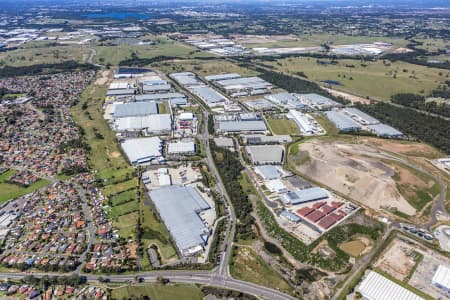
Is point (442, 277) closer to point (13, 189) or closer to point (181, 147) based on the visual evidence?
point (181, 147)

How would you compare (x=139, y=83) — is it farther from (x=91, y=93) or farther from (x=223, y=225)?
(x=223, y=225)

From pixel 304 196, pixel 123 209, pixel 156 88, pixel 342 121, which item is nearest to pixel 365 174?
pixel 304 196

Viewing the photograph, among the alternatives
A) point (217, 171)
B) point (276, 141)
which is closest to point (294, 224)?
point (217, 171)

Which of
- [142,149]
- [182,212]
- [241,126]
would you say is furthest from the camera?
[241,126]

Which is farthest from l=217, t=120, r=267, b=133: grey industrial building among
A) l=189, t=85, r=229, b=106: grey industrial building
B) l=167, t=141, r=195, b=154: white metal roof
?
l=189, t=85, r=229, b=106: grey industrial building

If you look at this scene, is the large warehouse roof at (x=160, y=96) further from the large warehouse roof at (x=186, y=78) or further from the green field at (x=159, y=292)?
the green field at (x=159, y=292)
